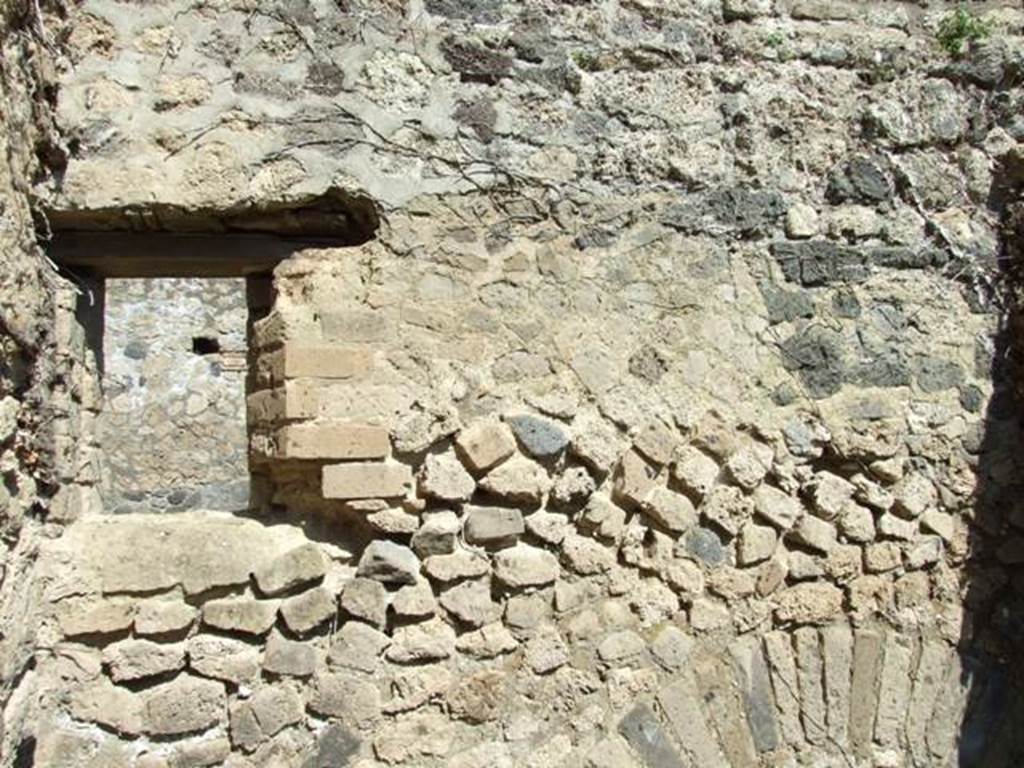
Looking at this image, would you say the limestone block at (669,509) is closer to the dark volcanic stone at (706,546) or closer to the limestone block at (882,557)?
the dark volcanic stone at (706,546)

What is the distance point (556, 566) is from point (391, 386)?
2.18ft

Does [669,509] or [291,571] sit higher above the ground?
[669,509]

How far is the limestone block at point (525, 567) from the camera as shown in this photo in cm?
282

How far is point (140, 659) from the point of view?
2576 mm

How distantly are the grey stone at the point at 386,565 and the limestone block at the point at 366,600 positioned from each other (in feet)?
0.07

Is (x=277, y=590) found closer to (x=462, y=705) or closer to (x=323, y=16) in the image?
(x=462, y=705)

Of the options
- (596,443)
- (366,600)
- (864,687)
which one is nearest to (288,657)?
(366,600)

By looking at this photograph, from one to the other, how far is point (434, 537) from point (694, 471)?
0.79m

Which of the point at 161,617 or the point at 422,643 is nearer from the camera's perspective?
the point at 161,617

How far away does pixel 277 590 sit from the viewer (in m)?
2.68

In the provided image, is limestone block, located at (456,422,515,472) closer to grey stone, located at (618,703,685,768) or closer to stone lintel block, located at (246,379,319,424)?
stone lintel block, located at (246,379,319,424)

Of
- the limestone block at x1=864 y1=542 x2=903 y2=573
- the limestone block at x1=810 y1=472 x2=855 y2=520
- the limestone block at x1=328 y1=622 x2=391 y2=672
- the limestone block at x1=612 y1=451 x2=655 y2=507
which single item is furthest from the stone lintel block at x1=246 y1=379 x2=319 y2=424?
the limestone block at x1=864 y1=542 x2=903 y2=573

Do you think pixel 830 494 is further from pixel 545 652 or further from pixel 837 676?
pixel 545 652

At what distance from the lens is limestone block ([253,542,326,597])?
2668mm
